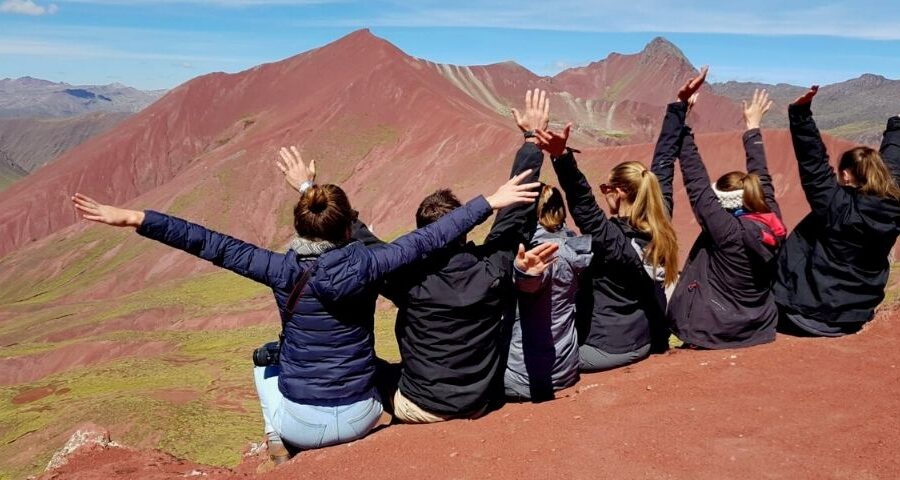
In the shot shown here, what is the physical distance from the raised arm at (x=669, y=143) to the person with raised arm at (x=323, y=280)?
180 cm

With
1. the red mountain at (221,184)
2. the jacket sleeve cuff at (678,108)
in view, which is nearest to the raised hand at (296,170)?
the jacket sleeve cuff at (678,108)

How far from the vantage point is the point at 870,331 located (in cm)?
636

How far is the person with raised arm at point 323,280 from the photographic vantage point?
4.56 meters

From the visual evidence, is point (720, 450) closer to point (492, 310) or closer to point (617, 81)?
point (492, 310)

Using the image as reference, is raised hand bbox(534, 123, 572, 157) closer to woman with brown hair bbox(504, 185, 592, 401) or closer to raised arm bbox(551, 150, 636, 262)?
raised arm bbox(551, 150, 636, 262)

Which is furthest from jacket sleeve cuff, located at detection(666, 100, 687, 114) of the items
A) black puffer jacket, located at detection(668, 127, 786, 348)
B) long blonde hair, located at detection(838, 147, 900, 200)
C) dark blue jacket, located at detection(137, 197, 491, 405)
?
dark blue jacket, located at detection(137, 197, 491, 405)

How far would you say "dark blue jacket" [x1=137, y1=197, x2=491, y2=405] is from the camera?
4.57m

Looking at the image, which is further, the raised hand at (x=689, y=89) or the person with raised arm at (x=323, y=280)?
the raised hand at (x=689, y=89)

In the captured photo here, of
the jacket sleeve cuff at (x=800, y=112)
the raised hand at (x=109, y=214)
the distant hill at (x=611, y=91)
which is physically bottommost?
the raised hand at (x=109, y=214)

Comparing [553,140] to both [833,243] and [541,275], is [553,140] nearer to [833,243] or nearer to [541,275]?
[541,275]

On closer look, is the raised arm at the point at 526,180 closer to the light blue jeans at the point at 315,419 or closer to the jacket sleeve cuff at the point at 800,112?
the light blue jeans at the point at 315,419

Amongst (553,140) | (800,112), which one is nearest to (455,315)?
(553,140)

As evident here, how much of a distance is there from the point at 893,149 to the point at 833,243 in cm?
117

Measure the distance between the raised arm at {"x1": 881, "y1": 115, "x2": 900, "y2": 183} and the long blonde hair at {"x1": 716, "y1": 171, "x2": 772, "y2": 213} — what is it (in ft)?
4.02
